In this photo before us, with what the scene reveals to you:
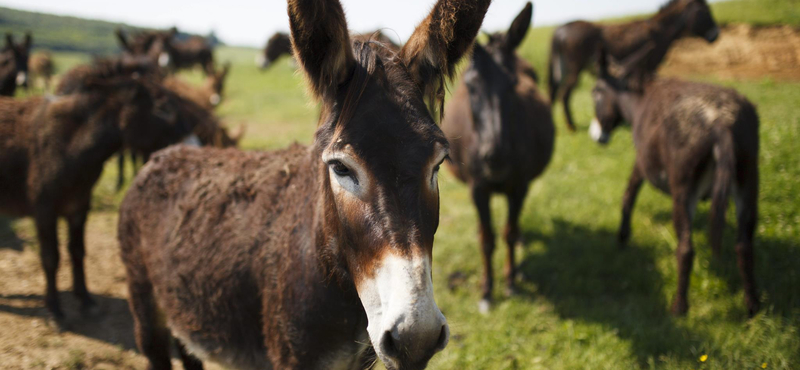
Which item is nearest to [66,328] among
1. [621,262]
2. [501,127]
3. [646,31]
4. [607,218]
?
[501,127]

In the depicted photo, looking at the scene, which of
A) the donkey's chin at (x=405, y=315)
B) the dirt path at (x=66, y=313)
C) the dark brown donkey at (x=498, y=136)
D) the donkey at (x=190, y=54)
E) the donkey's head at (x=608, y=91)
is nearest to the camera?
the donkey's chin at (x=405, y=315)

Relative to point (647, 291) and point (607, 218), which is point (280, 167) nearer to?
point (647, 291)

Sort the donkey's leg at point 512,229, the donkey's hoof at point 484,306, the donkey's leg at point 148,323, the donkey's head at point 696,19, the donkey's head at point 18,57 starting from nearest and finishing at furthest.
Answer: the donkey's leg at point 148,323
the donkey's hoof at point 484,306
the donkey's leg at point 512,229
the donkey's head at point 18,57
the donkey's head at point 696,19

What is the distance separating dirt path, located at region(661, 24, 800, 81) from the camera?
545 inches

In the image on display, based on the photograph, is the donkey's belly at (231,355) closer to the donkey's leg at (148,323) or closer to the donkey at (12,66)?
the donkey's leg at (148,323)

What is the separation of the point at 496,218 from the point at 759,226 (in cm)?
326

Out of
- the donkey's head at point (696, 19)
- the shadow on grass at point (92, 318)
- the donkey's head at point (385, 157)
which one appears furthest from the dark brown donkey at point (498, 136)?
the donkey's head at point (696, 19)

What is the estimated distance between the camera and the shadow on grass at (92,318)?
4.23 metres

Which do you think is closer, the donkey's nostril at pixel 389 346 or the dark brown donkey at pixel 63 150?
the donkey's nostril at pixel 389 346

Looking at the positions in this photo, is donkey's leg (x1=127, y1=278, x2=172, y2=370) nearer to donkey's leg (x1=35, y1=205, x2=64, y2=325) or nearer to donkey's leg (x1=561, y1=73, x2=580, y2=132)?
donkey's leg (x1=35, y1=205, x2=64, y2=325)

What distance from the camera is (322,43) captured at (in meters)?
1.84

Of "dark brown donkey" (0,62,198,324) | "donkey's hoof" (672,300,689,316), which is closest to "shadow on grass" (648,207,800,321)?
"donkey's hoof" (672,300,689,316)

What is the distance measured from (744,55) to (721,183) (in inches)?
592

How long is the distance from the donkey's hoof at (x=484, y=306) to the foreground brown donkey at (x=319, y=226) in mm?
2819
